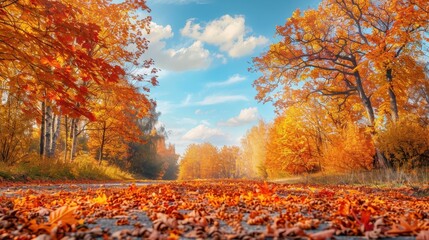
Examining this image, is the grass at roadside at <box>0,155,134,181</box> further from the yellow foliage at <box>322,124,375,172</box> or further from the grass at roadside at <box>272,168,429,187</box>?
the yellow foliage at <box>322,124,375,172</box>

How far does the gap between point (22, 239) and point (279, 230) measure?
1.96m

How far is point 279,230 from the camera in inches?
92.5

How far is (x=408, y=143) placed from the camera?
1502 cm

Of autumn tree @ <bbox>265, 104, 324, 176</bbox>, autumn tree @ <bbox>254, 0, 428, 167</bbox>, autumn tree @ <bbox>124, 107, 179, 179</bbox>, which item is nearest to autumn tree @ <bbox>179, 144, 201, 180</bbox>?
autumn tree @ <bbox>124, 107, 179, 179</bbox>

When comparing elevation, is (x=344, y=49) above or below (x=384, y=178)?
above

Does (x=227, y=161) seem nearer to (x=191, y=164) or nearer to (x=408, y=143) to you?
(x=191, y=164)

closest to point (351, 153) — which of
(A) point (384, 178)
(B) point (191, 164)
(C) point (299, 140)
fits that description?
(A) point (384, 178)

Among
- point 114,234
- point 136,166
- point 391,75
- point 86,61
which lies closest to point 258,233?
point 114,234

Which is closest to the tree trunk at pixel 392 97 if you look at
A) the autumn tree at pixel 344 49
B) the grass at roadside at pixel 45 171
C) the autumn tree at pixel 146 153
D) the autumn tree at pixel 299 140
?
the autumn tree at pixel 344 49

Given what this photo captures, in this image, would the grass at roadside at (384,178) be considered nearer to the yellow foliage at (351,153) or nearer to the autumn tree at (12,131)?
the yellow foliage at (351,153)

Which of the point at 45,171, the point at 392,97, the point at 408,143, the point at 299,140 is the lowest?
the point at 45,171

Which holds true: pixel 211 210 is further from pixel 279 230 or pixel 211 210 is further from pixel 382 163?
pixel 382 163

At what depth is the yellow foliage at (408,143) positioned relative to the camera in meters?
14.8

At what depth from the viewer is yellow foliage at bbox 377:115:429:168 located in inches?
582
